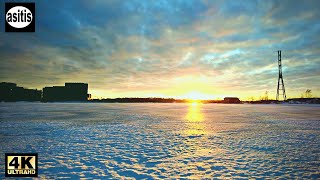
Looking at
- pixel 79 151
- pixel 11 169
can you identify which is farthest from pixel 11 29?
pixel 79 151

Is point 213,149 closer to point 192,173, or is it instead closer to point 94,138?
point 192,173

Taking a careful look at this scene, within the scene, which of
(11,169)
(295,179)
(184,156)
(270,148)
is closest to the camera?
(295,179)

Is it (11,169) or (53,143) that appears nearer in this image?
(11,169)

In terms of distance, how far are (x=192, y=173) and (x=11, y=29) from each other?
5947 millimetres

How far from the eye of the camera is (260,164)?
620cm

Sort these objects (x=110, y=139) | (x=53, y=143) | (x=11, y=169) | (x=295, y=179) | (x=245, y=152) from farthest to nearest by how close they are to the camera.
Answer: (x=110, y=139) → (x=53, y=143) → (x=245, y=152) → (x=11, y=169) → (x=295, y=179)

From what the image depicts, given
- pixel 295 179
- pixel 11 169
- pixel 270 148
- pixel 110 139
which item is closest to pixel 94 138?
pixel 110 139

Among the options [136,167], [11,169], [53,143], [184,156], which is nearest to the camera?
[11,169]

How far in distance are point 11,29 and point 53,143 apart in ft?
15.4

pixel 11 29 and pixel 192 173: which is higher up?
pixel 11 29

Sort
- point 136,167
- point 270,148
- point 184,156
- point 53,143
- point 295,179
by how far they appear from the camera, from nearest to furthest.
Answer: point 295,179 → point 136,167 → point 184,156 → point 270,148 → point 53,143

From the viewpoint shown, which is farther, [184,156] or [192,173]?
[184,156]

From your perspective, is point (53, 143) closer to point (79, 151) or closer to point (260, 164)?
point (79, 151)

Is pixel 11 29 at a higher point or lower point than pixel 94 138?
higher
